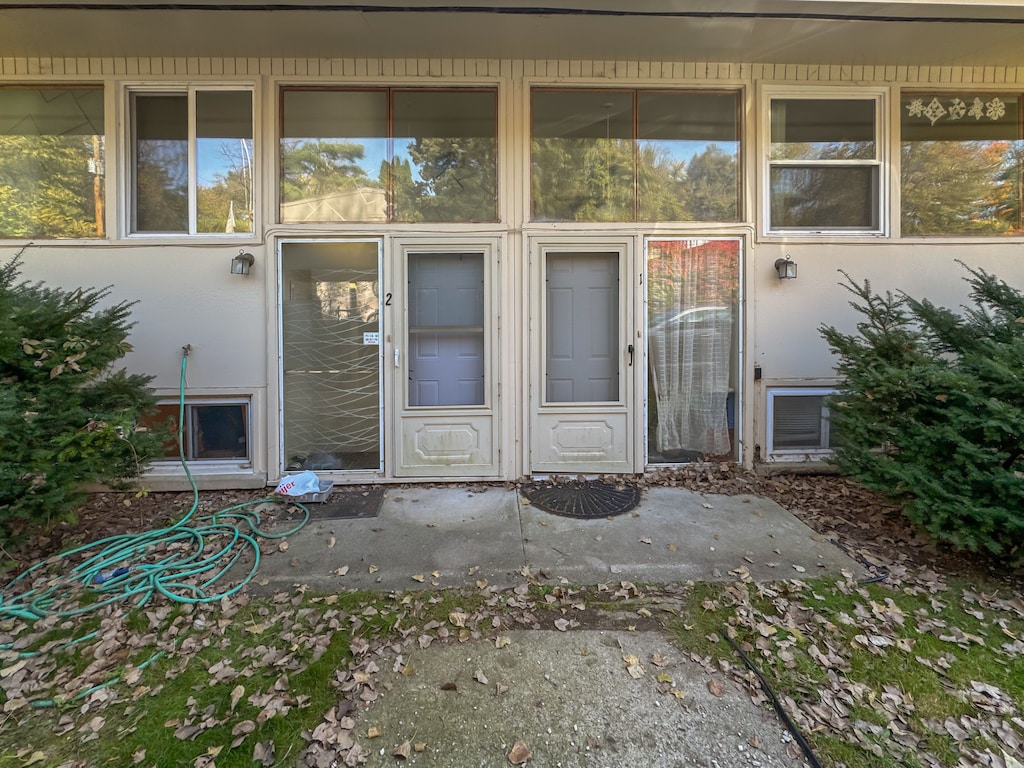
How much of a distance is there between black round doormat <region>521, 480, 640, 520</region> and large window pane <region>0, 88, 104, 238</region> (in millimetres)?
4730

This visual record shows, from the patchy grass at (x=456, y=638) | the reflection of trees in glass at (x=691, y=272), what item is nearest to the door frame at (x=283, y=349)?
the patchy grass at (x=456, y=638)

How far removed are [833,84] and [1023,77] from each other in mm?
1917

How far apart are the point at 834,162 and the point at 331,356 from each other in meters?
5.31

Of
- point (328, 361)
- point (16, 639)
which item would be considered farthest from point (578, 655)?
point (328, 361)

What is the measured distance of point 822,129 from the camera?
4.66 meters

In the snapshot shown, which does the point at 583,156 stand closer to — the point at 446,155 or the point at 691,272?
the point at 446,155

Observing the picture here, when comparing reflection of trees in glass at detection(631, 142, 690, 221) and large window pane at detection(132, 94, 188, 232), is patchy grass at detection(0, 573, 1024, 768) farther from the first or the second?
large window pane at detection(132, 94, 188, 232)

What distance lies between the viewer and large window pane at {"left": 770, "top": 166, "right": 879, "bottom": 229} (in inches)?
184

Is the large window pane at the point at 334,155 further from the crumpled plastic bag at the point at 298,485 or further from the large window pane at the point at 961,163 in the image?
the large window pane at the point at 961,163

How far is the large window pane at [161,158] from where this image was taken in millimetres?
4406

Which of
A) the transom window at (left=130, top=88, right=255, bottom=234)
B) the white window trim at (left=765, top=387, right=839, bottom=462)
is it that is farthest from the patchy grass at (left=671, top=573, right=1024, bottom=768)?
the transom window at (left=130, top=88, right=255, bottom=234)

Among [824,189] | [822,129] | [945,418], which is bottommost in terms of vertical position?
[945,418]

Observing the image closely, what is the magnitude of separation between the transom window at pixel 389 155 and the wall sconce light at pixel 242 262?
1.62 ft

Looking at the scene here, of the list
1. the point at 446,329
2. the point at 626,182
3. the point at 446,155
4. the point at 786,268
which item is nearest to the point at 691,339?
the point at 786,268
